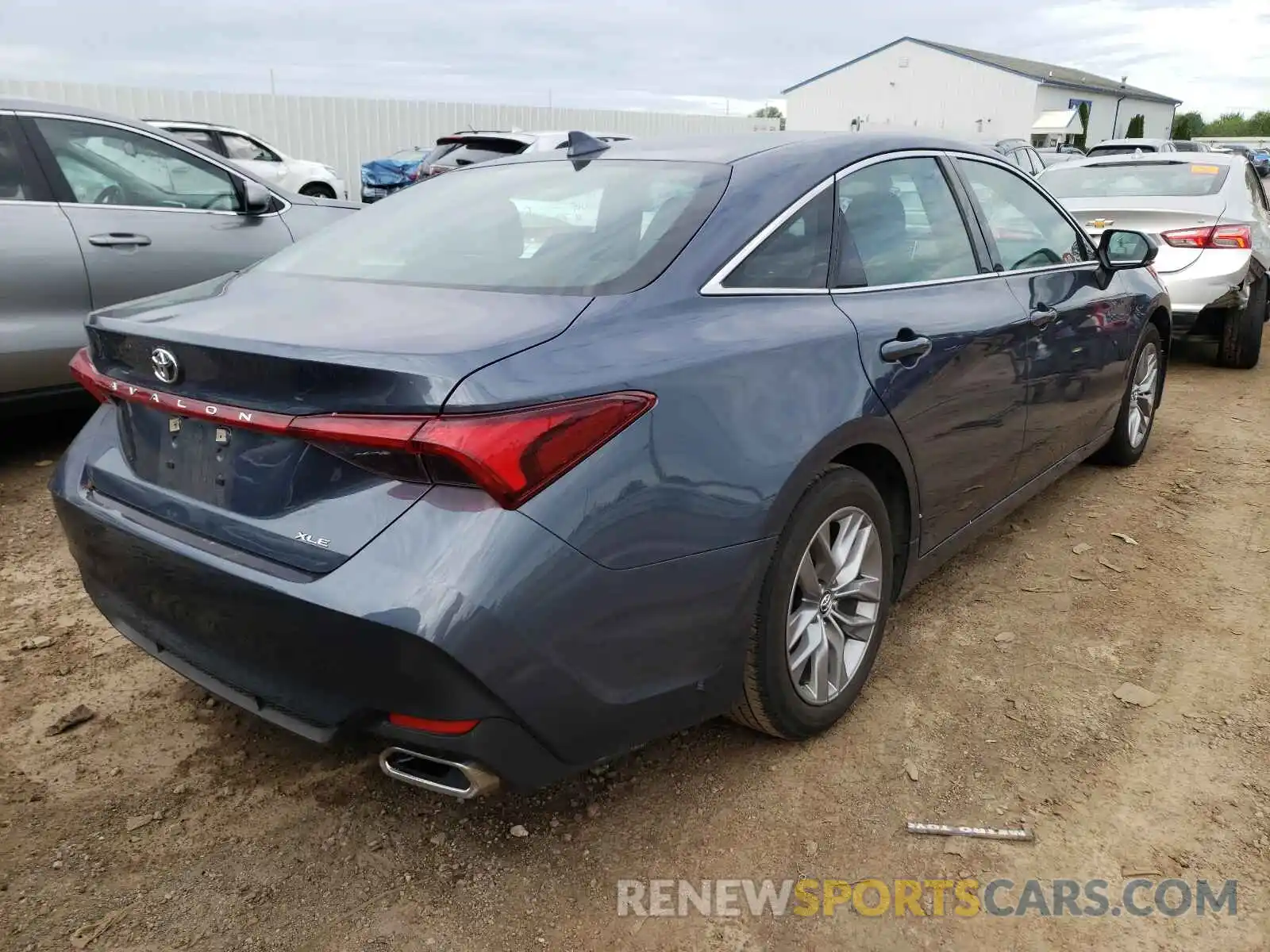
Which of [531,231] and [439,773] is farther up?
[531,231]

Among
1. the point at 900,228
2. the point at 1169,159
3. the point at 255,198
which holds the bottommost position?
the point at 255,198

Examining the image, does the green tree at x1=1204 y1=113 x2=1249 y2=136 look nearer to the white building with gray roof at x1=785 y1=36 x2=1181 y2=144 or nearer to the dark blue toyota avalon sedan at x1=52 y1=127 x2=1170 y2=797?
the white building with gray roof at x1=785 y1=36 x2=1181 y2=144

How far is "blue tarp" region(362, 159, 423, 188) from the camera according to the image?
15.1 meters

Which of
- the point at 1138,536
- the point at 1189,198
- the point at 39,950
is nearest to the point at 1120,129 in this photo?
the point at 1189,198

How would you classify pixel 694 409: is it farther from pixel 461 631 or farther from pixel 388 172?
pixel 388 172

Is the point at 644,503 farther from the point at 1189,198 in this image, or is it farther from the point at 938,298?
the point at 1189,198

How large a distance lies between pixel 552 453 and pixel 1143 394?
401cm

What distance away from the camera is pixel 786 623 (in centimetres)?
232

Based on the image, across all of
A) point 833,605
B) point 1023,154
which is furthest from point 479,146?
point 833,605

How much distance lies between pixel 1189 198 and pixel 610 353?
646 cm

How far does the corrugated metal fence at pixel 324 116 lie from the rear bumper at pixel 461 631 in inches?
700

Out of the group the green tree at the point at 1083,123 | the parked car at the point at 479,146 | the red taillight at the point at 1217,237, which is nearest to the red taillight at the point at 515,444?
the red taillight at the point at 1217,237

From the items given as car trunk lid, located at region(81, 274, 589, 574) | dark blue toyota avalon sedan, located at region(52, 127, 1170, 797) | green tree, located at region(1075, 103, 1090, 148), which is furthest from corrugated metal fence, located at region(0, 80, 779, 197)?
green tree, located at region(1075, 103, 1090, 148)

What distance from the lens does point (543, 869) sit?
7.15ft
